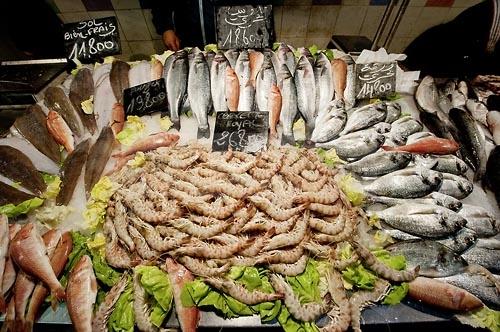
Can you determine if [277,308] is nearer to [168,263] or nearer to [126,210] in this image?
[168,263]

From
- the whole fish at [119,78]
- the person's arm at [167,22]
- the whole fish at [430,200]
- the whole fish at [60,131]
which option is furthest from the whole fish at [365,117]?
the person's arm at [167,22]

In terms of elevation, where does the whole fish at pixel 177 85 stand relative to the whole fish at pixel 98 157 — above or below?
above

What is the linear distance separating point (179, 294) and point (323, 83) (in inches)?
113

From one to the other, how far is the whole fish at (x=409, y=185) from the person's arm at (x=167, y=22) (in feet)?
13.3

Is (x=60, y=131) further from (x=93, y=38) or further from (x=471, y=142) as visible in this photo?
(x=471, y=142)

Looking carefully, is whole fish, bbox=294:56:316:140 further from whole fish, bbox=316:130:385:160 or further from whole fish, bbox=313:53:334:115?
whole fish, bbox=316:130:385:160

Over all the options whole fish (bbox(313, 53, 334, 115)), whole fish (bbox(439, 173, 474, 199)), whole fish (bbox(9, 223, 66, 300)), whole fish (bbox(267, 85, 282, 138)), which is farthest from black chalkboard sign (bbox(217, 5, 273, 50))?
whole fish (bbox(9, 223, 66, 300))

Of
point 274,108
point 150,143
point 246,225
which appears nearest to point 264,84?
point 274,108

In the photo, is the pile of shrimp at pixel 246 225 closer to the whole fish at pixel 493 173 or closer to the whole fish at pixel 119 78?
the whole fish at pixel 119 78

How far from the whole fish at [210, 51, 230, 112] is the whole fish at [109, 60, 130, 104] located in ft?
3.73

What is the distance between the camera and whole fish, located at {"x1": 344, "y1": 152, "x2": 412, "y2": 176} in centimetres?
299

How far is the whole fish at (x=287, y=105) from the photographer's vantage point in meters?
3.24

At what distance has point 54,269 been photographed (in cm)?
240

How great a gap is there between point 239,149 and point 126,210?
1239 millimetres
